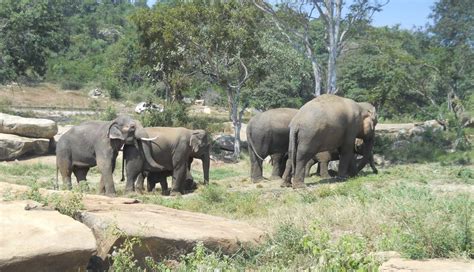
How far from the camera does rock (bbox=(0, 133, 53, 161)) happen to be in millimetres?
23422

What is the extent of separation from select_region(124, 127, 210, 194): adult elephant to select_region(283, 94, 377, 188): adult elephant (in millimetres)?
2785

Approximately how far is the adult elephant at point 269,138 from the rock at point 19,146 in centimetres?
920

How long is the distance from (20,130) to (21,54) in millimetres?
12483

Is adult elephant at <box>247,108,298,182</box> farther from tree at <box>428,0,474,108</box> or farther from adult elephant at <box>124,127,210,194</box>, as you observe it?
tree at <box>428,0,474,108</box>

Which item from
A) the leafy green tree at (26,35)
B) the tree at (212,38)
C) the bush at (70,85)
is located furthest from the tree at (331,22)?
the bush at (70,85)

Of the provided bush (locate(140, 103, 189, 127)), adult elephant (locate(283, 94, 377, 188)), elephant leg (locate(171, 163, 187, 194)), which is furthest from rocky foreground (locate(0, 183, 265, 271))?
bush (locate(140, 103, 189, 127))

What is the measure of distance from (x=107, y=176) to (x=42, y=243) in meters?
8.79

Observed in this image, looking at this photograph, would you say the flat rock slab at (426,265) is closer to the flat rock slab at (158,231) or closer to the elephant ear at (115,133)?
the flat rock slab at (158,231)

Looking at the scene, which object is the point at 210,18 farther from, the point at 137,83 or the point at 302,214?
the point at 137,83

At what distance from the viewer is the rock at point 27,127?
79.6 feet

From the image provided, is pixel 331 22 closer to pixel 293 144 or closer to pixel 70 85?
pixel 293 144

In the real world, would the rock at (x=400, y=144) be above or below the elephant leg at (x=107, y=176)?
below

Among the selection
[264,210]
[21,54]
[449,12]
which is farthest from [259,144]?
[449,12]

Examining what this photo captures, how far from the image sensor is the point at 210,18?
27859 mm
